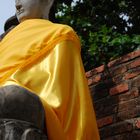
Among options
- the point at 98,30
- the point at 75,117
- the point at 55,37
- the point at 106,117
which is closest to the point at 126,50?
the point at 98,30

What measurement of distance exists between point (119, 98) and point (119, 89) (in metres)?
0.05

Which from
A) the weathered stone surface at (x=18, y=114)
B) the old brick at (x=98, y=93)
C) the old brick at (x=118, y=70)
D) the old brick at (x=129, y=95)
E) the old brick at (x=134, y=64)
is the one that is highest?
the weathered stone surface at (x=18, y=114)

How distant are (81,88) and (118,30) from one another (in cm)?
327

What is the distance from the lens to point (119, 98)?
3137mm

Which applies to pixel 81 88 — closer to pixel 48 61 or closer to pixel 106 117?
pixel 48 61

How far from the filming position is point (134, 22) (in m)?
5.93

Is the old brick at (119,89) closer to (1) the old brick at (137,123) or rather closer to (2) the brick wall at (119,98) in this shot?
(2) the brick wall at (119,98)

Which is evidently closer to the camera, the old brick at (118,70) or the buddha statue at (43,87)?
the buddha statue at (43,87)

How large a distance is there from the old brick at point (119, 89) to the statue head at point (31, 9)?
24.9 inches

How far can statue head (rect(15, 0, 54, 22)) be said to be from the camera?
10.7 feet

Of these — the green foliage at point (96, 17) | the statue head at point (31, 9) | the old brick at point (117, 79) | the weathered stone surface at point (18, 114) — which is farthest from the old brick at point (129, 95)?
the green foliage at point (96, 17)

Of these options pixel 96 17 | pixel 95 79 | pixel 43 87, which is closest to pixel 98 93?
pixel 95 79

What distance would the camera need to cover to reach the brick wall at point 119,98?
301 centimetres

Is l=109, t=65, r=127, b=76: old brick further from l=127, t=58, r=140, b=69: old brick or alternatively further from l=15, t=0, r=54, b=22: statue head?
l=15, t=0, r=54, b=22: statue head
